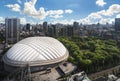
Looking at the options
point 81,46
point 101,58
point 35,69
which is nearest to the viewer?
point 35,69

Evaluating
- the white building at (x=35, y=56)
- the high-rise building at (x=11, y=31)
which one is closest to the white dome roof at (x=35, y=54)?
the white building at (x=35, y=56)

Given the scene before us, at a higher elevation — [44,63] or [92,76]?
[44,63]

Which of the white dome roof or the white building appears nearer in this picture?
the white building

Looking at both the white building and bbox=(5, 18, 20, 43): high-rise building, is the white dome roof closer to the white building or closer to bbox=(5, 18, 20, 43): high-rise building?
the white building

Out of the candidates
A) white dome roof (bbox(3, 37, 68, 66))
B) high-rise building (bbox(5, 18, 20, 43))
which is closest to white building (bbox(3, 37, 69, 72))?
white dome roof (bbox(3, 37, 68, 66))

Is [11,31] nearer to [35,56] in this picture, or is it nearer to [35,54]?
[35,54]

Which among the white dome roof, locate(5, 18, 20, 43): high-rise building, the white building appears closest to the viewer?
the white building

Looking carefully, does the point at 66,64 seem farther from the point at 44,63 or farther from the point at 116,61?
the point at 116,61

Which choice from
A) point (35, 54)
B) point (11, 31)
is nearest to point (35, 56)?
point (35, 54)

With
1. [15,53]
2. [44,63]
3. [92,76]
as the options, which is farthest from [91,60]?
[15,53]
